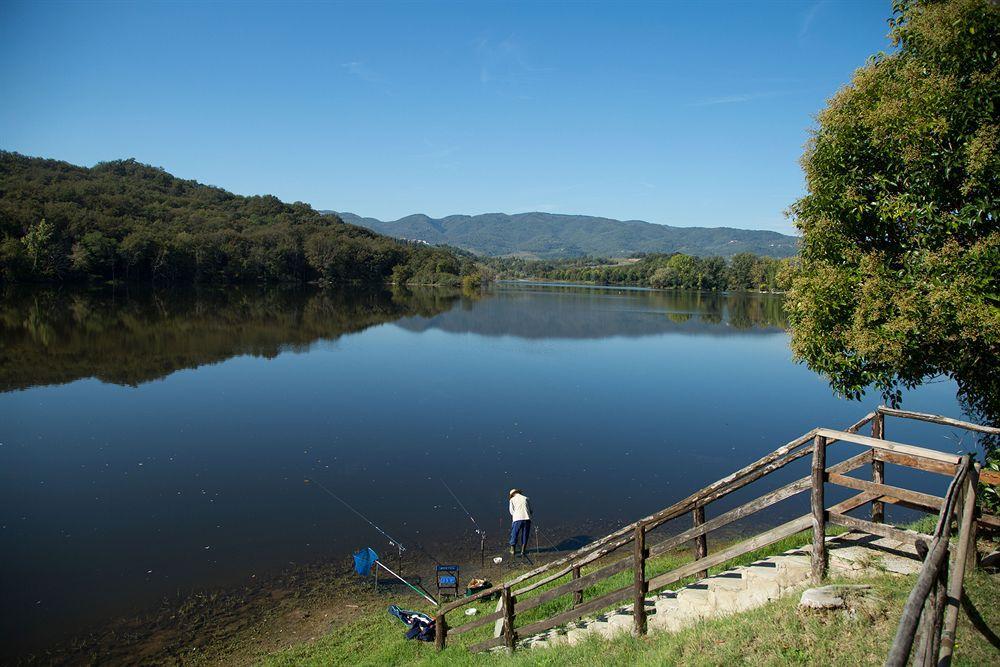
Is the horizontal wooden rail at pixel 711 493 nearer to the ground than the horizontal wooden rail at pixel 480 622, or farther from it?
farther from it

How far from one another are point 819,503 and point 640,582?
264cm

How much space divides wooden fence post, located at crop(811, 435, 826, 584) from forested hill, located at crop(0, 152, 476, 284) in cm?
12711

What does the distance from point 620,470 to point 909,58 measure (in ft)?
51.5

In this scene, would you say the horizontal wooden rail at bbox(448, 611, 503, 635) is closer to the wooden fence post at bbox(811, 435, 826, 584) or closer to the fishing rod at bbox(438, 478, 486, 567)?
the fishing rod at bbox(438, 478, 486, 567)

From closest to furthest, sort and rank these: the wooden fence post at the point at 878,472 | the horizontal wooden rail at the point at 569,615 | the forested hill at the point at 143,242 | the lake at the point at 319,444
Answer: the horizontal wooden rail at the point at 569,615, the wooden fence post at the point at 878,472, the lake at the point at 319,444, the forested hill at the point at 143,242

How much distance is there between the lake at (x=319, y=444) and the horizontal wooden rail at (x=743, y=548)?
29.1 feet

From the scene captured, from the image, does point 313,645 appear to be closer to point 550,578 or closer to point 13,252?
point 550,578

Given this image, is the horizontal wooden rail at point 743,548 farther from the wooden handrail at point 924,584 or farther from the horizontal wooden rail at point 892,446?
the wooden handrail at point 924,584

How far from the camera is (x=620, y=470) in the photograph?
22.0 meters

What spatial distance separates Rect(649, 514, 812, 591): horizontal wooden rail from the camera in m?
6.93

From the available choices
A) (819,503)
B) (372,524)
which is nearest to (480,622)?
(819,503)

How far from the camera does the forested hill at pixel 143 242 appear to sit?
351 ft

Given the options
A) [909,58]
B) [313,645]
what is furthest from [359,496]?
[909,58]

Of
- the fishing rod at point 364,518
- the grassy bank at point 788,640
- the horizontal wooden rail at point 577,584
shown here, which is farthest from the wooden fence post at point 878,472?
the fishing rod at point 364,518
